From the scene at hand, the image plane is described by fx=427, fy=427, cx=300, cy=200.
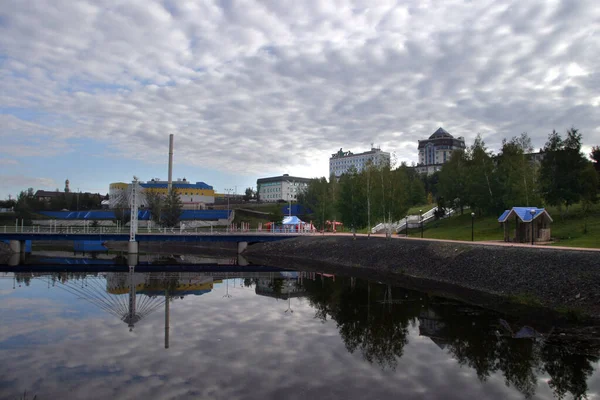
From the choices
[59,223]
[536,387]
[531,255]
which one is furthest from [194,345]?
[59,223]

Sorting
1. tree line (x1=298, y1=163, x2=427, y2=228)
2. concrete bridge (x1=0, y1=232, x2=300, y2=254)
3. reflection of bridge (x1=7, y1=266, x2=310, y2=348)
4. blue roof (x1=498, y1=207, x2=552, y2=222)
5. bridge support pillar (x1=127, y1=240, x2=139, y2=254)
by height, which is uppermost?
tree line (x1=298, y1=163, x2=427, y2=228)

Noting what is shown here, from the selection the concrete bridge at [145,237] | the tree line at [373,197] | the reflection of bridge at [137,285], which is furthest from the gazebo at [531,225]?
the concrete bridge at [145,237]

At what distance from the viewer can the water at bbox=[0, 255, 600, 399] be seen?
52.5 ft

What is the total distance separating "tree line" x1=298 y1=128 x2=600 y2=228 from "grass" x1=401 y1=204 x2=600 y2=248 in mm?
1904

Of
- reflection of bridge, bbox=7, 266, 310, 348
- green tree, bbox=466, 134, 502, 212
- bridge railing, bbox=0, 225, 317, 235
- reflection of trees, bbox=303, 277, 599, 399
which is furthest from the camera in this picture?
bridge railing, bbox=0, 225, 317, 235

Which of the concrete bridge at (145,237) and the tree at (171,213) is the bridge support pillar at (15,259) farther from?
the tree at (171,213)

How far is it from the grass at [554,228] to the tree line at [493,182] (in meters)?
1.90

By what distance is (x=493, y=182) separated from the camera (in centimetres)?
6494

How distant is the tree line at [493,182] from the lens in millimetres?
54062

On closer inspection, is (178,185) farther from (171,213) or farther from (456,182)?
(456,182)

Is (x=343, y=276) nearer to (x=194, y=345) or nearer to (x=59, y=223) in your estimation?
(x=194, y=345)

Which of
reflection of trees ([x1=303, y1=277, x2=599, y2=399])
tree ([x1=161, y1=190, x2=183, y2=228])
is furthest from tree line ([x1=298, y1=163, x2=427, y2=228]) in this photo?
tree ([x1=161, y1=190, x2=183, y2=228])

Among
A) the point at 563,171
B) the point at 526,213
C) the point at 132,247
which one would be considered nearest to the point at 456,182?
the point at 563,171

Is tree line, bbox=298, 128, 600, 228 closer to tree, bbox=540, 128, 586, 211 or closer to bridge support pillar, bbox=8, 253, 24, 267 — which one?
tree, bbox=540, 128, 586, 211
